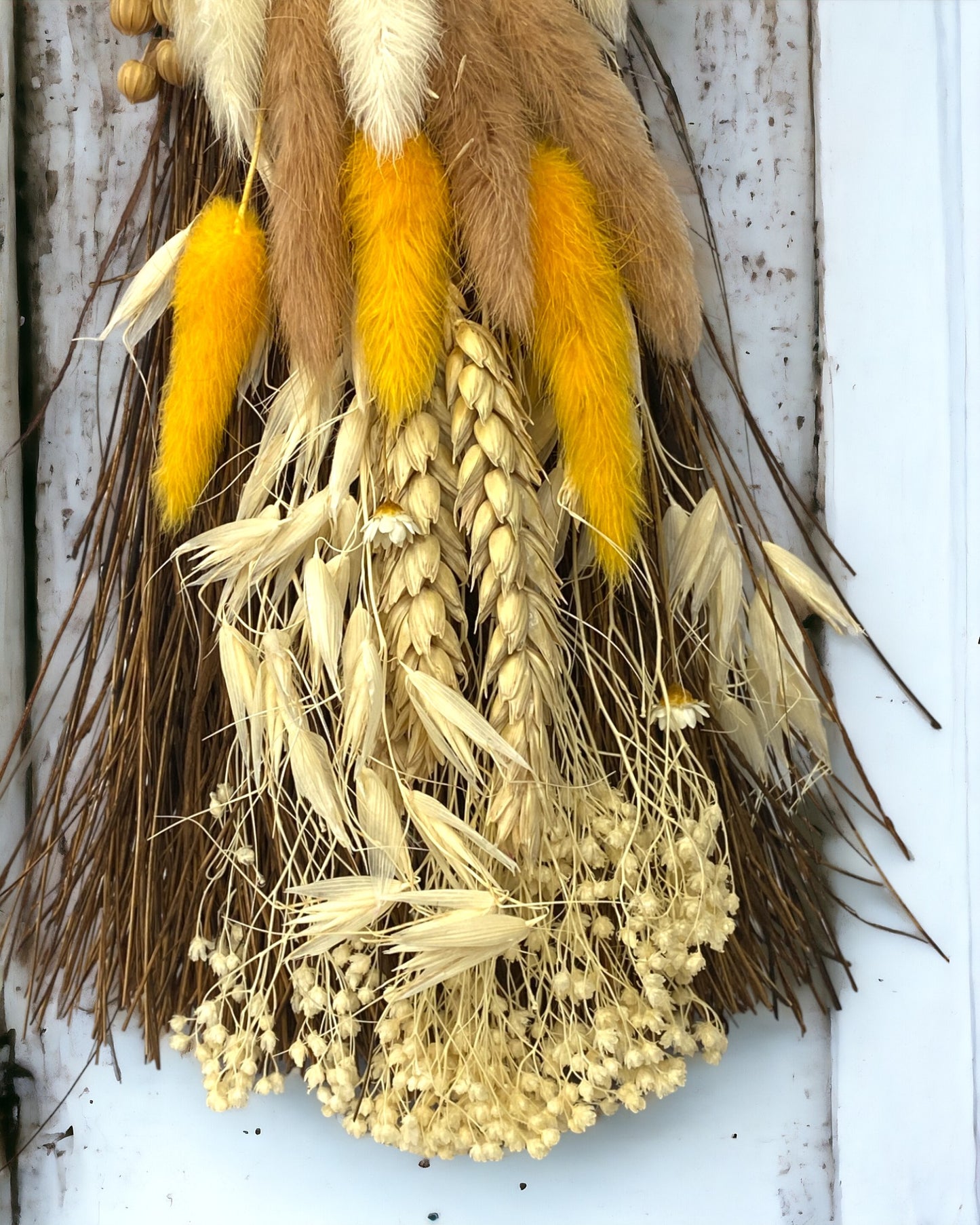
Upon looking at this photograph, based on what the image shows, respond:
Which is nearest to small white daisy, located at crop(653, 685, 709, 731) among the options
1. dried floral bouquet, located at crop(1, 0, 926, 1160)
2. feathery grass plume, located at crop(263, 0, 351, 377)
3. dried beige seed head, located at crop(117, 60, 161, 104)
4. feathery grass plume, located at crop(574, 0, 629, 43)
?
dried floral bouquet, located at crop(1, 0, 926, 1160)

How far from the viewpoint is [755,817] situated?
597 mm

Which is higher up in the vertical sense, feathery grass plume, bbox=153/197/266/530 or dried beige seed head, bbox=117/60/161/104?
dried beige seed head, bbox=117/60/161/104

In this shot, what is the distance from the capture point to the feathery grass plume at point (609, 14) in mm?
521

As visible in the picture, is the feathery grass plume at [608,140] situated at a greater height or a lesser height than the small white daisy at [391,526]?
greater

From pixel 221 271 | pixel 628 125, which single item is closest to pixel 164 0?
pixel 221 271

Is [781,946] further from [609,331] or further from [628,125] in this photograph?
[628,125]

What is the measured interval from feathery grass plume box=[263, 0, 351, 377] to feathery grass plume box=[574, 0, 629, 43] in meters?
0.16

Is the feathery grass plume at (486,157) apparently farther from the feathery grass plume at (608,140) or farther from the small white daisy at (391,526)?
the small white daisy at (391,526)

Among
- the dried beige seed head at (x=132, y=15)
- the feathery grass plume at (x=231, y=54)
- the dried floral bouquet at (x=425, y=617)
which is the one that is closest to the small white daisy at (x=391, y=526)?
the dried floral bouquet at (x=425, y=617)

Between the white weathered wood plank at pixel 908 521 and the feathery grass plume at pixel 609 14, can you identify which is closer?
the feathery grass plume at pixel 609 14

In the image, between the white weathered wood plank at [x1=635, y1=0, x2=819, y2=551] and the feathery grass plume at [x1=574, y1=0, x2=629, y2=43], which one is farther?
the white weathered wood plank at [x1=635, y1=0, x2=819, y2=551]

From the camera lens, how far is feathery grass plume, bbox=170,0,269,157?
19.3 inches

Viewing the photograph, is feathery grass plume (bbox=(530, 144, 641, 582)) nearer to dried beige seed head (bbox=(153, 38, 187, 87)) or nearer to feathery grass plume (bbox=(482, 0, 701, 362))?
feathery grass plume (bbox=(482, 0, 701, 362))

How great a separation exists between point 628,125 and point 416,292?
6.6 inches
